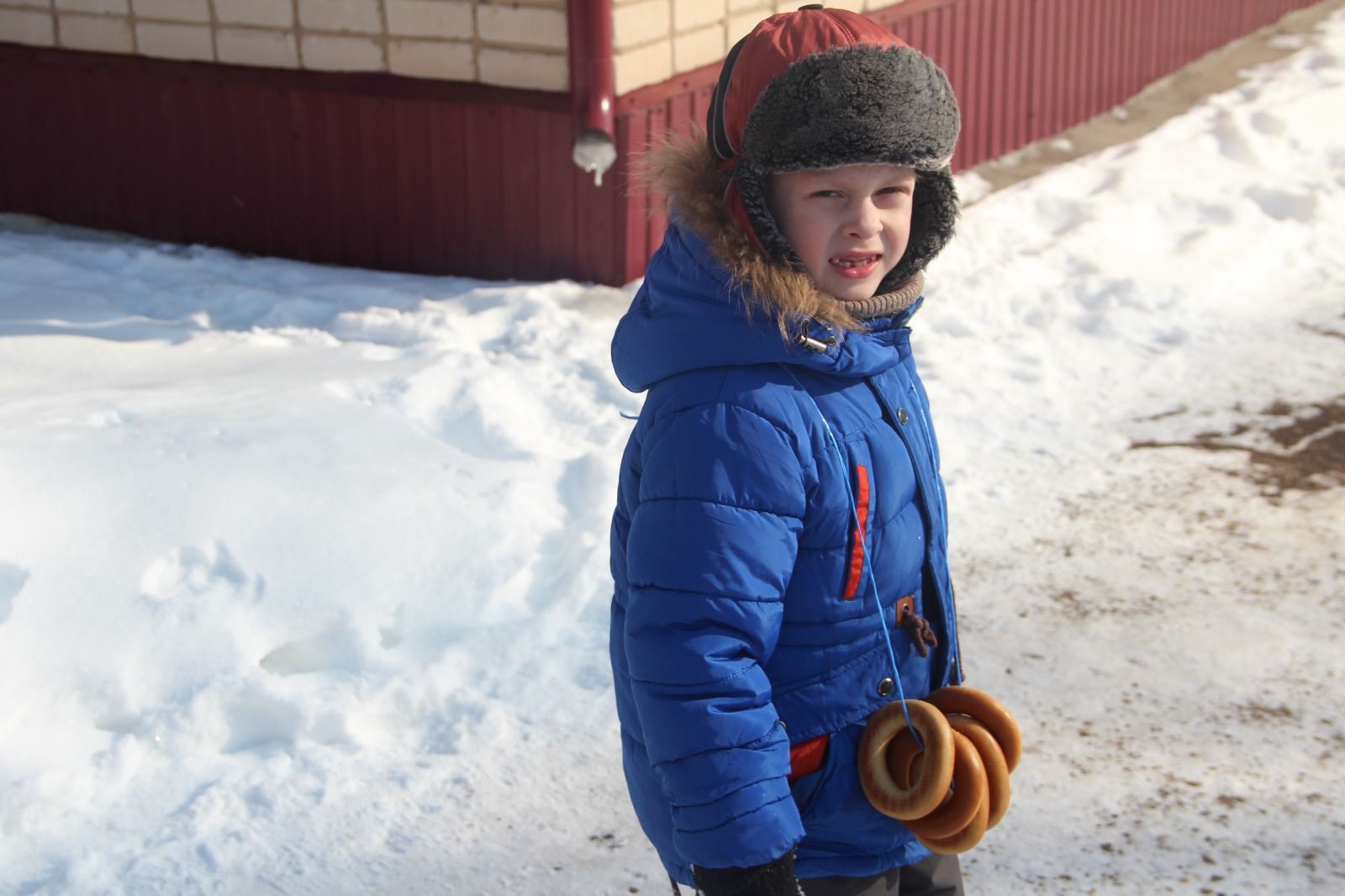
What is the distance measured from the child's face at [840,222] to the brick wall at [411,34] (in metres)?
4.17

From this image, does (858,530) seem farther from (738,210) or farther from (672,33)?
(672,33)

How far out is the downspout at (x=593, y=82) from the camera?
5922mm

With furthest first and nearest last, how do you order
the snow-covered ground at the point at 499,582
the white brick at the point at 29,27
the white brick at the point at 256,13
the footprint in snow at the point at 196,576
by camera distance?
the white brick at the point at 29,27 < the white brick at the point at 256,13 < the footprint in snow at the point at 196,576 < the snow-covered ground at the point at 499,582

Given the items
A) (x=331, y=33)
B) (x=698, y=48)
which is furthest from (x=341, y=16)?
(x=698, y=48)

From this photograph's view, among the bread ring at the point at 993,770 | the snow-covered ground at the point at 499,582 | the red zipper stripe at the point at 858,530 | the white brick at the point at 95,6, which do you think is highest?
the red zipper stripe at the point at 858,530

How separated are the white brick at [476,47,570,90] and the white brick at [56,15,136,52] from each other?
1869mm

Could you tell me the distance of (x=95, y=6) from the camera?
23.1ft

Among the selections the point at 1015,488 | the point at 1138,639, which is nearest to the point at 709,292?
the point at 1138,639

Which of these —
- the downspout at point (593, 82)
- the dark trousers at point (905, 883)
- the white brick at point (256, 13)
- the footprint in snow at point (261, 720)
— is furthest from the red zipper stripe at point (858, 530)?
the white brick at point (256, 13)

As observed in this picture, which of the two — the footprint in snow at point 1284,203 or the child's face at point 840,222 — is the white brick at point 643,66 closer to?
the footprint in snow at point 1284,203

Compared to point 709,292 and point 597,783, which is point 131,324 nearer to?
point 597,783

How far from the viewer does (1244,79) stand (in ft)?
→ 30.7

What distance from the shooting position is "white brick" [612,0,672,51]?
5996 mm

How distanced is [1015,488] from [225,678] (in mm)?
2516
